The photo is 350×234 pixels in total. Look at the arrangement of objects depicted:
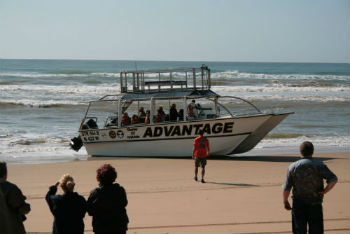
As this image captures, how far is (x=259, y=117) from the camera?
16.2m

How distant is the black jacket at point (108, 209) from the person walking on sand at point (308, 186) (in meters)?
2.00

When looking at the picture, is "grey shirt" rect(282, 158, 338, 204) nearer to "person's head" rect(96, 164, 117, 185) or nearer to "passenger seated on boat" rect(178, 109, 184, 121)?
"person's head" rect(96, 164, 117, 185)

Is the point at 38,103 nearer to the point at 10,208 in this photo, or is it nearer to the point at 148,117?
A: the point at 148,117

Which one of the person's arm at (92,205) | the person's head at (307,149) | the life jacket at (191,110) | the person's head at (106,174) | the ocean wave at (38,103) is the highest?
the person's head at (307,149)

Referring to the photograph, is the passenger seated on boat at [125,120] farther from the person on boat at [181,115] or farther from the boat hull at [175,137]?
the person on boat at [181,115]

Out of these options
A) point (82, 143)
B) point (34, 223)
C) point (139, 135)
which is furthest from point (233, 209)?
point (82, 143)

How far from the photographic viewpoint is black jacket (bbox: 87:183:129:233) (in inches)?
235

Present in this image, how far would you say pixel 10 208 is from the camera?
5797 mm

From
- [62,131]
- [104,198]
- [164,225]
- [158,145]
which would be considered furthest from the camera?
[62,131]

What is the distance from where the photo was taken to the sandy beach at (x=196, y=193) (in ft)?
28.4

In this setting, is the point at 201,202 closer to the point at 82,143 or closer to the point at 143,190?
the point at 143,190

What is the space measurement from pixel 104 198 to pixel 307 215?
7.90 feet

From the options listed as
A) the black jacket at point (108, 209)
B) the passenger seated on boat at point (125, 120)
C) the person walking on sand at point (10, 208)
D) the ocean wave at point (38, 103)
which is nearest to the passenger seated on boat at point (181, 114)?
the passenger seated on boat at point (125, 120)

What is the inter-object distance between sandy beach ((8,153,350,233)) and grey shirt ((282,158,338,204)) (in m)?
2.02
